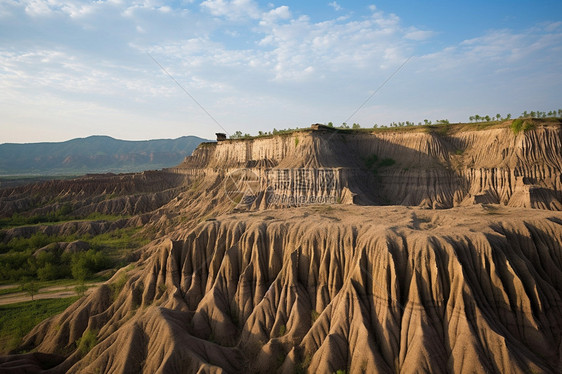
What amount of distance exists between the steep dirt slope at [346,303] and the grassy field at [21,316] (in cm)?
196

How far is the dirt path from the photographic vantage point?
3325 cm

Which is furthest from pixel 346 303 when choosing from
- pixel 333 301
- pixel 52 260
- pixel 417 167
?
pixel 52 260

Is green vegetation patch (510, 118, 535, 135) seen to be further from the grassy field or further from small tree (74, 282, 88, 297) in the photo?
the grassy field

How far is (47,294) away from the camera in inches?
1366

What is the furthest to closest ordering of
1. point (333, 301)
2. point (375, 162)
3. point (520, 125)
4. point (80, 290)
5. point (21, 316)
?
point (375, 162) → point (520, 125) → point (80, 290) → point (21, 316) → point (333, 301)

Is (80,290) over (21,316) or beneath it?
over

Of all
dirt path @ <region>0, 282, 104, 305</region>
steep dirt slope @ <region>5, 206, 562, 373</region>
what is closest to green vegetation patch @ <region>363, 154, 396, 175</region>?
steep dirt slope @ <region>5, 206, 562, 373</region>

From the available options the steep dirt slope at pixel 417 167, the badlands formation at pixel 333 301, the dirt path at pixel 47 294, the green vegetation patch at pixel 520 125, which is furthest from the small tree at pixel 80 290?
the green vegetation patch at pixel 520 125

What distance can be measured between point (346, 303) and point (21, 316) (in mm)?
30298

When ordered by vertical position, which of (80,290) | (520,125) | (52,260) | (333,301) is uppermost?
(520,125)

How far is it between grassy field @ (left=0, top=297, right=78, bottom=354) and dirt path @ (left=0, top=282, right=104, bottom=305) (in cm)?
147

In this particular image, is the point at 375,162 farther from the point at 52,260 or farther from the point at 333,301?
the point at 52,260

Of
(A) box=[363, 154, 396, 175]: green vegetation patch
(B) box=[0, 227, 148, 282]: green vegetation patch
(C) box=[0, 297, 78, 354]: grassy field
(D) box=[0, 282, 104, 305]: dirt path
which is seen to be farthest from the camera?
(A) box=[363, 154, 396, 175]: green vegetation patch

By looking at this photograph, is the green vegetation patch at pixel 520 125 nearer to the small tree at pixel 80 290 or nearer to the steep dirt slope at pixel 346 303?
the steep dirt slope at pixel 346 303
